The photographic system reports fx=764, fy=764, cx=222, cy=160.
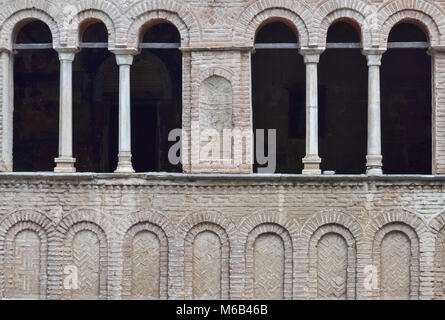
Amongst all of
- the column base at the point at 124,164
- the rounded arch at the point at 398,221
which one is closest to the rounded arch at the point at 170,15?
the column base at the point at 124,164

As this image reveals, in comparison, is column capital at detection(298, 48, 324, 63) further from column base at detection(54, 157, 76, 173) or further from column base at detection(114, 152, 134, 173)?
column base at detection(54, 157, 76, 173)

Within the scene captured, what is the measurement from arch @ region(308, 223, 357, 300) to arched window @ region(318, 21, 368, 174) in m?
3.99

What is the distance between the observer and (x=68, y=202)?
1235 cm

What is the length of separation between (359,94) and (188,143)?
16.4ft

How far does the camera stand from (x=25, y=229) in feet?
40.9

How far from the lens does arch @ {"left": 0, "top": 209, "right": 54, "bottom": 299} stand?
40.6ft

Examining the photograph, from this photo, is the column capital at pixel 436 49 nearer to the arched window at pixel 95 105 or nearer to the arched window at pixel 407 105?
the arched window at pixel 407 105

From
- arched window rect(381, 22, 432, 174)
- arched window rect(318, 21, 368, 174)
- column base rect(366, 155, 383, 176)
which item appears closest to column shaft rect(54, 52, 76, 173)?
column base rect(366, 155, 383, 176)

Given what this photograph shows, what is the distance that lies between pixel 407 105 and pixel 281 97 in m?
2.62

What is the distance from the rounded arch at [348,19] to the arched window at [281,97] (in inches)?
139

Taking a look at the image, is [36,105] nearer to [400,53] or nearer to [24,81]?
[24,81]

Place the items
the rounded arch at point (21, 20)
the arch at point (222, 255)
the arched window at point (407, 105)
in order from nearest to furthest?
1. the arch at point (222, 255)
2. the rounded arch at point (21, 20)
3. the arched window at point (407, 105)

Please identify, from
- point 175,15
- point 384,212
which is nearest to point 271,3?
point 175,15

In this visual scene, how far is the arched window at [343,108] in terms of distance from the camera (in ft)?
52.4
